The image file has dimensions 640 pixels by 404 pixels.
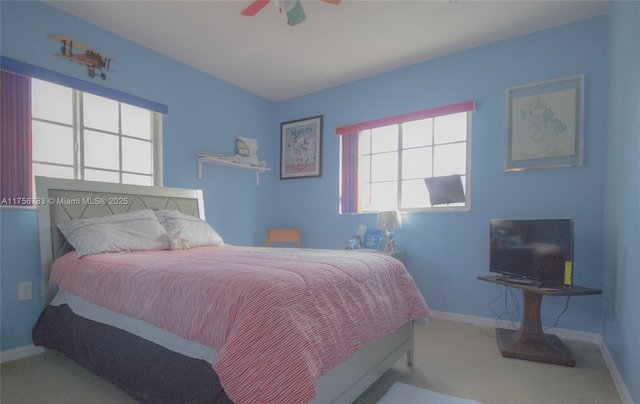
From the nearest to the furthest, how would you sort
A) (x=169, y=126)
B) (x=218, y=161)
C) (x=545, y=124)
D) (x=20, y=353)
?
(x=20, y=353), (x=545, y=124), (x=169, y=126), (x=218, y=161)

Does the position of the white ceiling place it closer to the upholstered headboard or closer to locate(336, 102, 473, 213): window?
locate(336, 102, 473, 213): window

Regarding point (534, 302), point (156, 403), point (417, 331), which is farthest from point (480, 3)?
point (156, 403)

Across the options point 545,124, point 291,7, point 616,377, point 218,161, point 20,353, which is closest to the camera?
point 616,377

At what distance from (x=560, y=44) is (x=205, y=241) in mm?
3543

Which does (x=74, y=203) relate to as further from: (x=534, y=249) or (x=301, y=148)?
(x=534, y=249)

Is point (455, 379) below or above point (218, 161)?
below

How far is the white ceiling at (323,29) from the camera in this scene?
2.39 meters

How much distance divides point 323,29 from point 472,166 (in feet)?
6.21

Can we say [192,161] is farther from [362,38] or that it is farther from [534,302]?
[534,302]

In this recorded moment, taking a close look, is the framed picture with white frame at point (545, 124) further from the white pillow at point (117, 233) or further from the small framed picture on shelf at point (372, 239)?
the white pillow at point (117, 233)

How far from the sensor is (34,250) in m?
2.26

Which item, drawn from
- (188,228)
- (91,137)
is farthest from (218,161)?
(91,137)

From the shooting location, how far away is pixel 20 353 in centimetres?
216

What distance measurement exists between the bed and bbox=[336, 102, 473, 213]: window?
1.62 m
